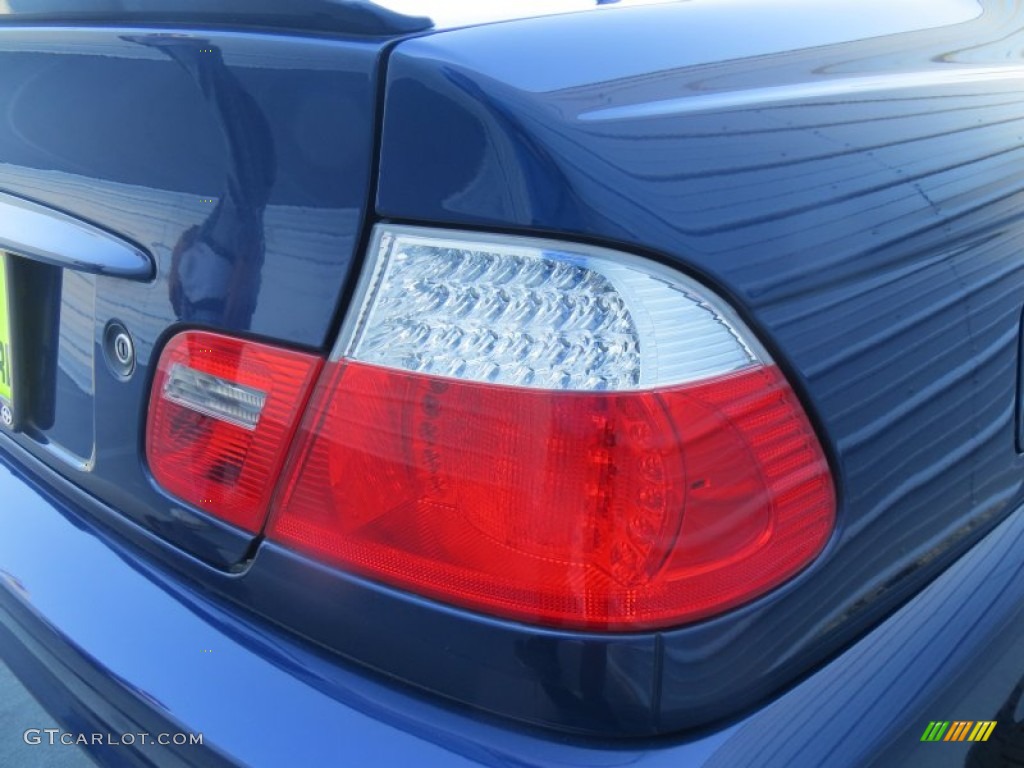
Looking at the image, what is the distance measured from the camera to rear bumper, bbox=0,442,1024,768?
101 centimetres

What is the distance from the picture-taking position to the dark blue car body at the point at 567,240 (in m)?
0.99

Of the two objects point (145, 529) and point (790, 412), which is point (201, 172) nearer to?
point (145, 529)

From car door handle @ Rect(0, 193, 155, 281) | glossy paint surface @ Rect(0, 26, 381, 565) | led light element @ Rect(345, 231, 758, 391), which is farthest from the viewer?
car door handle @ Rect(0, 193, 155, 281)

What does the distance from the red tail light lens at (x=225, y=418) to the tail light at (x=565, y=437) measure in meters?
0.07

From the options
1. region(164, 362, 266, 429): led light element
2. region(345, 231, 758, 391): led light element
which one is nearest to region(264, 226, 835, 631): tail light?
region(345, 231, 758, 391): led light element

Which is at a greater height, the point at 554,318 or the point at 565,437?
the point at 554,318

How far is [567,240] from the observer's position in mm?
957

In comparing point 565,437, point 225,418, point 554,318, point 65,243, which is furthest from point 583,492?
Answer: point 65,243

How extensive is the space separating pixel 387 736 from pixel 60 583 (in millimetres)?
581

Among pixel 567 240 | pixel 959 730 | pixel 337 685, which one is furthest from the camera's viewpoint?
pixel 959 730

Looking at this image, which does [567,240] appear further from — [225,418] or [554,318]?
[225,418]

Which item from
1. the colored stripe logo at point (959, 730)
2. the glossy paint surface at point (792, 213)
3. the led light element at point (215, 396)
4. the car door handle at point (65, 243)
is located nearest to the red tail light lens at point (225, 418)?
the led light element at point (215, 396)

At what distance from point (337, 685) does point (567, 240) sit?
0.51 meters

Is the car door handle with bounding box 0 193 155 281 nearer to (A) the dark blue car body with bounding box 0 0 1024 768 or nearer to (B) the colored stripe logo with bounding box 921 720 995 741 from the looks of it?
(A) the dark blue car body with bounding box 0 0 1024 768
